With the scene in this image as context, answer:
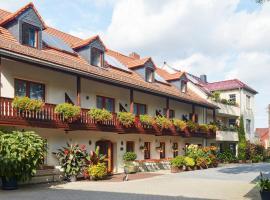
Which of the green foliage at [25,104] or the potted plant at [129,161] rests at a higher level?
the green foliage at [25,104]

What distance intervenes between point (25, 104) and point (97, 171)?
5.44 m

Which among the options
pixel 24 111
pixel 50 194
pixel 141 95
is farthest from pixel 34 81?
pixel 141 95

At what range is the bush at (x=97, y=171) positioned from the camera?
65.0 feet

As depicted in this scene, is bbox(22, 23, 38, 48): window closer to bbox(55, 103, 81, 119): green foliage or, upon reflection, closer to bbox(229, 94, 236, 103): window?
bbox(55, 103, 81, 119): green foliage

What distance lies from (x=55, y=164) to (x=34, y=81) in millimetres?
4565

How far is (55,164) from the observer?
20328mm

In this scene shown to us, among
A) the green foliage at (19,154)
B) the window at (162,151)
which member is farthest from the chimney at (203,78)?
the green foliage at (19,154)

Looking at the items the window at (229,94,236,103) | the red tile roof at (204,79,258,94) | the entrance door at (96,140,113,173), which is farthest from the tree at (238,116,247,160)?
the entrance door at (96,140,113,173)

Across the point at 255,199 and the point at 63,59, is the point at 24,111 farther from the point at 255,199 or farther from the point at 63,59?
the point at 255,199

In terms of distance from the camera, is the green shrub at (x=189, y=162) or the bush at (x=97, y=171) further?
the green shrub at (x=189, y=162)

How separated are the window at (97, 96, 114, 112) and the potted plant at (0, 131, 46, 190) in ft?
26.5

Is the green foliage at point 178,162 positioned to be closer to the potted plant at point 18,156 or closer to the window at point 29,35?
the potted plant at point 18,156

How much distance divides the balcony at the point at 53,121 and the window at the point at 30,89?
1661 mm

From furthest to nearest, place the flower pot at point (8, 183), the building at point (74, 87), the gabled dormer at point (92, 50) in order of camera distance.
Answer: the gabled dormer at point (92, 50)
the building at point (74, 87)
the flower pot at point (8, 183)
